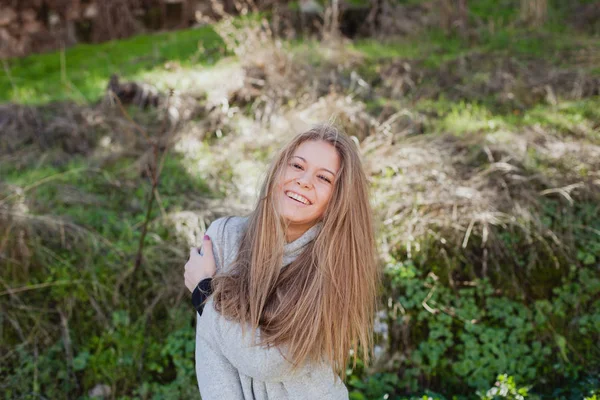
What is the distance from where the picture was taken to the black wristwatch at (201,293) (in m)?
2.39

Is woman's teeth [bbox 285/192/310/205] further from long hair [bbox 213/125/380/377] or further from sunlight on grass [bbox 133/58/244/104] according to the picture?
sunlight on grass [bbox 133/58/244/104]

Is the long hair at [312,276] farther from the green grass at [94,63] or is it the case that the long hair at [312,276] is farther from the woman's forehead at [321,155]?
the green grass at [94,63]

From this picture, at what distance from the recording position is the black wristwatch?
94.0 inches

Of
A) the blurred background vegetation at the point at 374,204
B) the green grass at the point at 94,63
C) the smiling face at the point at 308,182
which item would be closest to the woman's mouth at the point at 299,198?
the smiling face at the point at 308,182

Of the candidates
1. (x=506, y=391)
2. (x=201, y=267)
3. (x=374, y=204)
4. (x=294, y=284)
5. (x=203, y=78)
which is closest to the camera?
(x=294, y=284)

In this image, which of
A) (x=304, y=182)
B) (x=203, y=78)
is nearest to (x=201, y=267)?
(x=304, y=182)

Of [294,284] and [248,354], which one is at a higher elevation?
[294,284]

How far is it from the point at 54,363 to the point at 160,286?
0.74m

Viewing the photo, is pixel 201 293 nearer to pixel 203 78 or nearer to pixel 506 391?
pixel 506 391

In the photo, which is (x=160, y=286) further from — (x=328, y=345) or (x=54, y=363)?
(x=328, y=345)

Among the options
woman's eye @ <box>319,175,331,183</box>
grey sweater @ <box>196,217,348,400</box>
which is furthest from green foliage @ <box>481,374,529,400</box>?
woman's eye @ <box>319,175,331,183</box>

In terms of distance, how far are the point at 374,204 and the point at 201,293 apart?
1.92 metres

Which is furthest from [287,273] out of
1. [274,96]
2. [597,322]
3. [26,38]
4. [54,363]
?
[26,38]

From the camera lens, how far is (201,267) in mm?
2496
